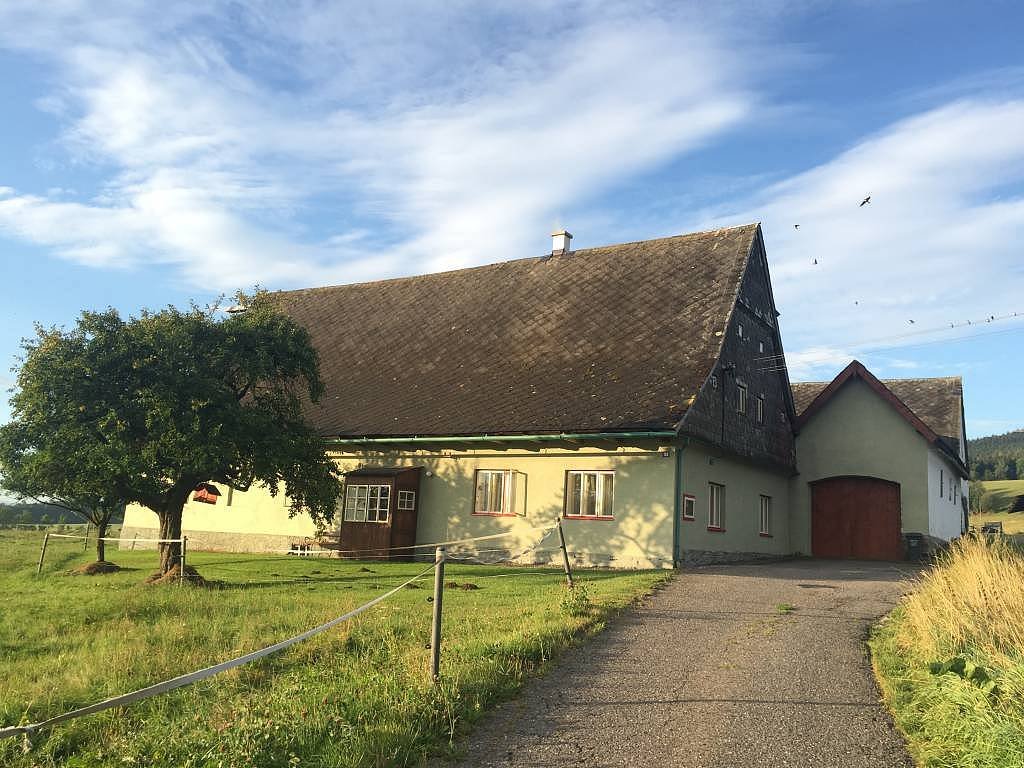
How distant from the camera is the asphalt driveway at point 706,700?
20.1 feet

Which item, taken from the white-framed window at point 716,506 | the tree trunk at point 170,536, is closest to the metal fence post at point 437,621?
the tree trunk at point 170,536

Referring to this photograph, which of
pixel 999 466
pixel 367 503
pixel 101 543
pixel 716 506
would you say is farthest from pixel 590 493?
pixel 999 466

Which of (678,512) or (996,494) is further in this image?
(996,494)

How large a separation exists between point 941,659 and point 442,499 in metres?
14.8

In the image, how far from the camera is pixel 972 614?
883 centimetres

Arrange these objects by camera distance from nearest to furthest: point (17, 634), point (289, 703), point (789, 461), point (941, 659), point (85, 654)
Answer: point (289, 703), point (941, 659), point (85, 654), point (17, 634), point (789, 461)

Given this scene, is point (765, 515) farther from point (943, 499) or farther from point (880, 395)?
point (943, 499)

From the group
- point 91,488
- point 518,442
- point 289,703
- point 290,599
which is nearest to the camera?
point 289,703

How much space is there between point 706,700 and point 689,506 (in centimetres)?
1192

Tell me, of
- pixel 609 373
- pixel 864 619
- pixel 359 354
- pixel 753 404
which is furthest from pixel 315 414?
pixel 864 619

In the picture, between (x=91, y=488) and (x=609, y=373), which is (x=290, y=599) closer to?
(x=91, y=488)

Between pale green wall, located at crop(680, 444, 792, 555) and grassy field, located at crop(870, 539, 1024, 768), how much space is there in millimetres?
7735

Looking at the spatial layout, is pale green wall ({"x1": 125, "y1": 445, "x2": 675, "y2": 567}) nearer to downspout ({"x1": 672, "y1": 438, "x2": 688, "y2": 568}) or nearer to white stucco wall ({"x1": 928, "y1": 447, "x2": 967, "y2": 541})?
downspout ({"x1": 672, "y1": 438, "x2": 688, "y2": 568})

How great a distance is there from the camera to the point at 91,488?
14891mm
